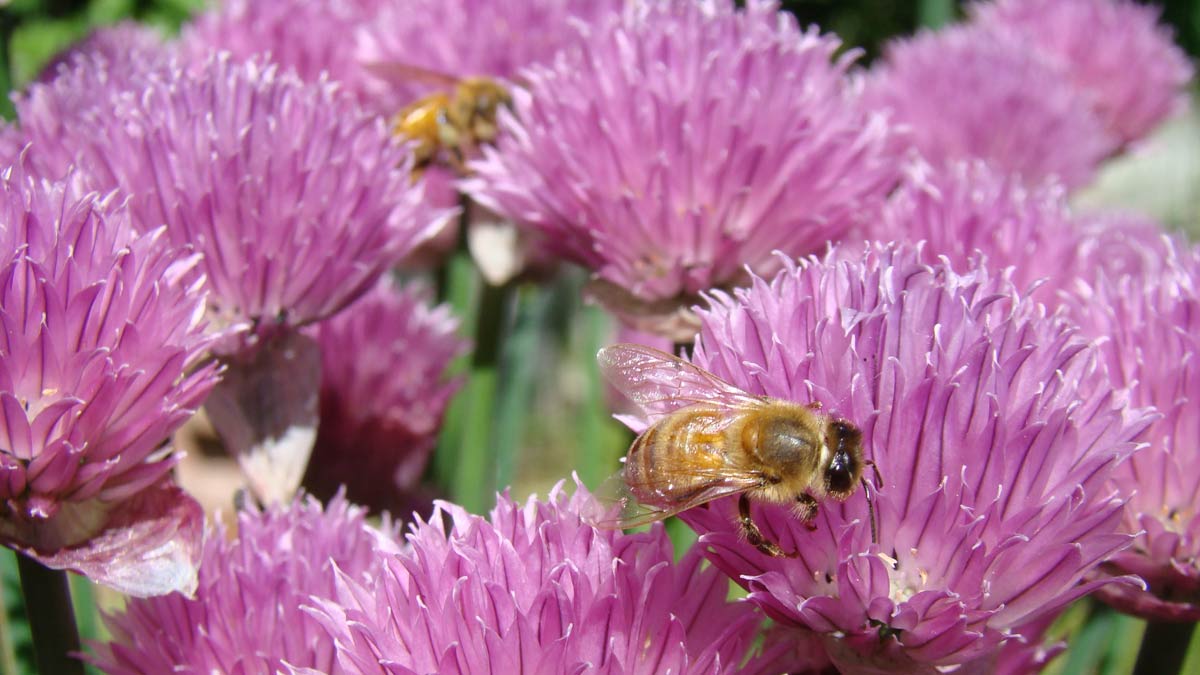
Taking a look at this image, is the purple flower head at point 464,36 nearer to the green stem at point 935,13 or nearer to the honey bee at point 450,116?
the honey bee at point 450,116

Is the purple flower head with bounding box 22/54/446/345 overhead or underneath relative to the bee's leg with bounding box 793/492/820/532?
overhead

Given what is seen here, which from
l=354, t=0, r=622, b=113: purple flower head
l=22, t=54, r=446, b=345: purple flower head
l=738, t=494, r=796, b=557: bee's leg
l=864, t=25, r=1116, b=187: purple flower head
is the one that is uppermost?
l=864, t=25, r=1116, b=187: purple flower head

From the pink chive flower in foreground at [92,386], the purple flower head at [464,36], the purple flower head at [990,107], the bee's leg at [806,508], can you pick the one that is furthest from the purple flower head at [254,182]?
the purple flower head at [990,107]

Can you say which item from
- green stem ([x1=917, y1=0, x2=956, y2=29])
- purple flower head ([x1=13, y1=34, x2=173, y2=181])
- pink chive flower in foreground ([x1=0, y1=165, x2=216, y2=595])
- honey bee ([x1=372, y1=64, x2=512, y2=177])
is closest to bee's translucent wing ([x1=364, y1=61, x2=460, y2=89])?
honey bee ([x1=372, y1=64, x2=512, y2=177])

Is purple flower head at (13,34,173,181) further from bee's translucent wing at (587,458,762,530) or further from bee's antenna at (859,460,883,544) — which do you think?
bee's antenna at (859,460,883,544)

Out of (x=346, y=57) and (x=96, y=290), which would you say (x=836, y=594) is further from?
(x=346, y=57)

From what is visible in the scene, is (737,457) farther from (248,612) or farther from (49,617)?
(49,617)
